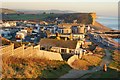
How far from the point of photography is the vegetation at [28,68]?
13391mm

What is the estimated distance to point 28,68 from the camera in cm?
1441

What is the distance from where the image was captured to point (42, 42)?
26078 millimetres

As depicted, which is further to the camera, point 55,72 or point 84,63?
point 84,63

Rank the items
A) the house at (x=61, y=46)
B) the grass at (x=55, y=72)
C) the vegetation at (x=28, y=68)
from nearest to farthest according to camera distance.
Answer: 1. the vegetation at (x=28, y=68)
2. the grass at (x=55, y=72)
3. the house at (x=61, y=46)

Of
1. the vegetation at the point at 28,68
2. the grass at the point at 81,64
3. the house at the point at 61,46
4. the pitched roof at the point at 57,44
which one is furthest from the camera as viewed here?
the pitched roof at the point at 57,44

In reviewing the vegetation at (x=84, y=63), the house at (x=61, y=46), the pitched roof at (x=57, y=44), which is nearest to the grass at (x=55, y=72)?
the vegetation at (x=84, y=63)


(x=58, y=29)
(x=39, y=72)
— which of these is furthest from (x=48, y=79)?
(x=58, y=29)

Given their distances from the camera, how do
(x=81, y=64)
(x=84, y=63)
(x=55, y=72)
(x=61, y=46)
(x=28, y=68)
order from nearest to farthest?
(x=28, y=68) < (x=55, y=72) < (x=81, y=64) < (x=84, y=63) < (x=61, y=46)

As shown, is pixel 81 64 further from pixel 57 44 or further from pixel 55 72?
pixel 55 72

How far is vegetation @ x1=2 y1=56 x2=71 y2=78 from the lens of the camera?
43.9 ft

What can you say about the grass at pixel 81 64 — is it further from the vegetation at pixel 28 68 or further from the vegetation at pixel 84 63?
the vegetation at pixel 28 68

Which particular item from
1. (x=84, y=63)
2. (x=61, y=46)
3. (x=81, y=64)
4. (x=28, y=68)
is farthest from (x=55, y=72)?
(x=61, y=46)

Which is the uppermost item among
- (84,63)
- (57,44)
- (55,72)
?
(57,44)

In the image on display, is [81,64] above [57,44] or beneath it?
beneath
